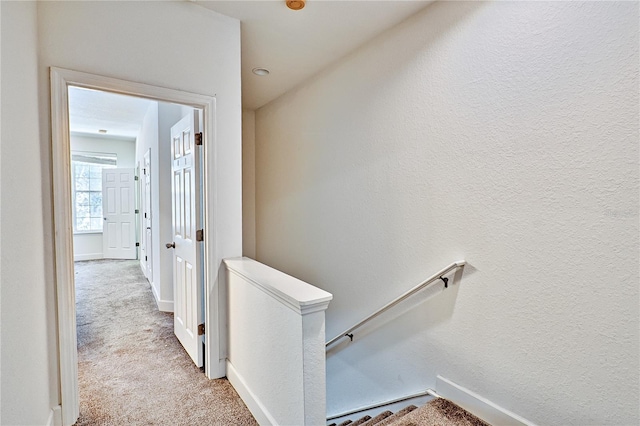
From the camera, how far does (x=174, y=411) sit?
1952 mm

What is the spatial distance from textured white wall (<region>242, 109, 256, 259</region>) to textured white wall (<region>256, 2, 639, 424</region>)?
1.97 meters

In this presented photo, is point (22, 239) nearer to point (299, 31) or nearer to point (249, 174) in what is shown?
point (299, 31)

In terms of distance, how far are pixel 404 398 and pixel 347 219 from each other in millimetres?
1472

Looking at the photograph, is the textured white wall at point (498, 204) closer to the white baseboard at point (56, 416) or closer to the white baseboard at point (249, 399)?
the white baseboard at point (249, 399)

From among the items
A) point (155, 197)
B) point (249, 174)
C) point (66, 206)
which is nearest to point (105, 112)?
point (155, 197)

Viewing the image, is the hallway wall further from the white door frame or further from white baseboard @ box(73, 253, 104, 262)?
white baseboard @ box(73, 253, 104, 262)

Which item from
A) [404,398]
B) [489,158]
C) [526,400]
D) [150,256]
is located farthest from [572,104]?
[150,256]

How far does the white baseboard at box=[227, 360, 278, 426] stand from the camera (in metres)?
1.79

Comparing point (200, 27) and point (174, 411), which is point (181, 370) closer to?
point (174, 411)

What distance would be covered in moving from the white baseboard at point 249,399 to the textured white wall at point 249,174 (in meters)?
2.65

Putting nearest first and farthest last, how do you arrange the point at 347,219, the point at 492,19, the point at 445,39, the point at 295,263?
the point at 492,19, the point at 445,39, the point at 347,219, the point at 295,263

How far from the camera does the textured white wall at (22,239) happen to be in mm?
1158

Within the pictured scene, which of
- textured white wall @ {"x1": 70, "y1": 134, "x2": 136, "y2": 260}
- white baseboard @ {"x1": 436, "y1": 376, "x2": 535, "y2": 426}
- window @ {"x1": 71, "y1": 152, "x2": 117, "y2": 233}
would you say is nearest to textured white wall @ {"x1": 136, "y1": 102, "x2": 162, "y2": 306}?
white baseboard @ {"x1": 436, "y1": 376, "x2": 535, "y2": 426}

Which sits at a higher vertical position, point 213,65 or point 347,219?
point 213,65
